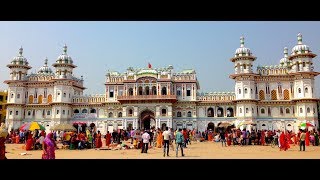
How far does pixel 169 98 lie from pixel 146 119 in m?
6.47

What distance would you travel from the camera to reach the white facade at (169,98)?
37906 millimetres

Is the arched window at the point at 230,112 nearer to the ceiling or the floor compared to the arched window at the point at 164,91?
nearer to the floor

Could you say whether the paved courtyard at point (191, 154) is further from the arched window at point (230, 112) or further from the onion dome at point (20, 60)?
the onion dome at point (20, 60)

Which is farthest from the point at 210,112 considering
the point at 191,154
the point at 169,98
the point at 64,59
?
the point at 191,154

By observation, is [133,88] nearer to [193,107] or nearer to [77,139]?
[193,107]

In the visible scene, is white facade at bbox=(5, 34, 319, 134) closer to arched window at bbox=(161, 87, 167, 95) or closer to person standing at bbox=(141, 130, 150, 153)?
arched window at bbox=(161, 87, 167, 95)

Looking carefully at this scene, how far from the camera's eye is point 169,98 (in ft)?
129

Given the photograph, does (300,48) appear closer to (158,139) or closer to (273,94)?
(273,94)

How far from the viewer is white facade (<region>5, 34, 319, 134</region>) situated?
3791cm

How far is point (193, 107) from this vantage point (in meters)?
40.4

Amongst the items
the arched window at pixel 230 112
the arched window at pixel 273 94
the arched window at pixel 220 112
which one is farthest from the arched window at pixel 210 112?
the arched window at pixel 273 94
